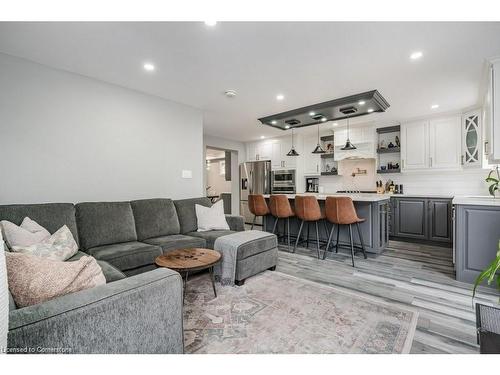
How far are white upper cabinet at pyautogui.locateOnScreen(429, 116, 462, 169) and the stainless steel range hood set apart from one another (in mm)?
1570

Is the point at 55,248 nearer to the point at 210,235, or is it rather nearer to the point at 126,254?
the point at 126,254

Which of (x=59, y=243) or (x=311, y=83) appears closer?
(x=59, y=243)

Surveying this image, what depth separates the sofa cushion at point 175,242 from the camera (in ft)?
8.96

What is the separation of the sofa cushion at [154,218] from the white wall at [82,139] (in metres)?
0.39

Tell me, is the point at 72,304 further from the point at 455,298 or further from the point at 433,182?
the point at 433,182

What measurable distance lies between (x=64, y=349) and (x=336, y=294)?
7.30 feet

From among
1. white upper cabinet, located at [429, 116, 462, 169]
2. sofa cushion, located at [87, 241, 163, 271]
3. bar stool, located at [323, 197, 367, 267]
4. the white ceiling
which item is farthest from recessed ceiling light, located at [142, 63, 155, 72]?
white upper cabinet, located at [429, 116, 462, 169]

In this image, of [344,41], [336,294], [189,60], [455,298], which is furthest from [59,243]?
[455,298]

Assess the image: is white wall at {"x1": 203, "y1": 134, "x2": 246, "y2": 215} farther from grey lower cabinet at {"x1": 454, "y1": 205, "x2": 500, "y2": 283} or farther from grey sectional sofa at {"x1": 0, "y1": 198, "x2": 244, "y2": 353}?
grey lower cabinet at {"x1": 454, "y1": 205, "x2": 500, "y2": 283}

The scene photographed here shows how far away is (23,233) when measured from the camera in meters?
1.99

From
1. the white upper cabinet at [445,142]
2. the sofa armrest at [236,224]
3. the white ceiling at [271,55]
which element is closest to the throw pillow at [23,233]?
the white ceiling at [271,55]

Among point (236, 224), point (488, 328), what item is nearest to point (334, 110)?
point (236, 224)

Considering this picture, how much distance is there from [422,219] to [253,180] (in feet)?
13.2

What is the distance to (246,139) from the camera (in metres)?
6.96
